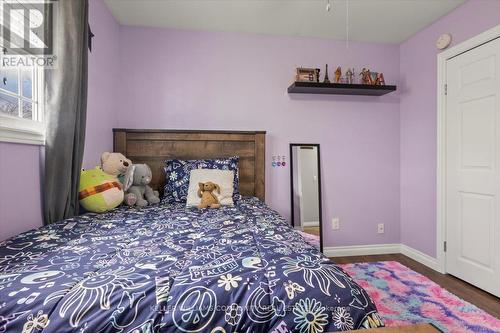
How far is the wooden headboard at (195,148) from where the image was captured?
101 inches

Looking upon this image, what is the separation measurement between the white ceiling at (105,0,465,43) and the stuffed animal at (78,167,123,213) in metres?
1.56

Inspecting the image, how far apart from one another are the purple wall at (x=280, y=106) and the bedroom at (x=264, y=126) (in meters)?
0.01

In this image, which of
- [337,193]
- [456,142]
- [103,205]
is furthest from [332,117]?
[103,205]

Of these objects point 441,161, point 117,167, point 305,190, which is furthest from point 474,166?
point 117,167

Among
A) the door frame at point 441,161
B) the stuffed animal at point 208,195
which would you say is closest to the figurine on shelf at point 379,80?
the door frame at point 441,161

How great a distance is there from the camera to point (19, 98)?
1449 millimetres

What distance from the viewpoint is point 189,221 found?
5.07ft

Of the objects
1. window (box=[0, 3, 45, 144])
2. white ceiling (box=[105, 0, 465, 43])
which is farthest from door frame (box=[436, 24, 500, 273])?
window (box=[0, 3, 45, 144])

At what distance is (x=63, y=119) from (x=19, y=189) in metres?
0.47

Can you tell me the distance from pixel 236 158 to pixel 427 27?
2.32 m

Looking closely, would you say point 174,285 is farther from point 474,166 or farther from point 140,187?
point 474,166

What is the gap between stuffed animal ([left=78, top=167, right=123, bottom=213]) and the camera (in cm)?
175

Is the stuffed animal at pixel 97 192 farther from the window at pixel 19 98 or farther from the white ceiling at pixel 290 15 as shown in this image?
the white ceiling at pixel 290 15

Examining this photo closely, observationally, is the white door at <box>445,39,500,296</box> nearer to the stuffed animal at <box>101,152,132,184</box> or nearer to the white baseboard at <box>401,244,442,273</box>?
the white baseboard at <box>401,244,442,273</box>
